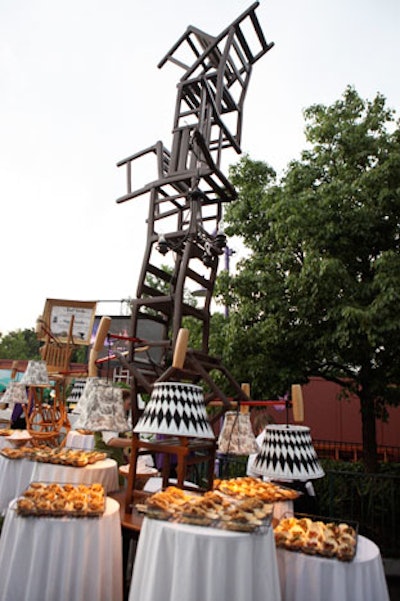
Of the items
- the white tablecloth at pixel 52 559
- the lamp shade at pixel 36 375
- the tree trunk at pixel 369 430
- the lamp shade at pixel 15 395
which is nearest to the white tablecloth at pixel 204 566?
the white tablecloth at pixel 52 559

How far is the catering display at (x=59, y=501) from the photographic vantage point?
2512 millimetres

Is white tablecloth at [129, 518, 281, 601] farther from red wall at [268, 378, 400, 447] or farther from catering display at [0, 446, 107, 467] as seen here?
red wall at [268, 378, 400, 447]

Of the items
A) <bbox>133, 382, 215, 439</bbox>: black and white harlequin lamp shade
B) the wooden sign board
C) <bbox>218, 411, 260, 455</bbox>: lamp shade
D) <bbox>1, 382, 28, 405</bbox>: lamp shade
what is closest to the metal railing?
<bbox>218, 411, 260, 455</bbox>: lamp shade

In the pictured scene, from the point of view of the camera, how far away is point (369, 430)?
23.7 ft

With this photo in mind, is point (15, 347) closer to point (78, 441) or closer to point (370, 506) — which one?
point (78, 441)

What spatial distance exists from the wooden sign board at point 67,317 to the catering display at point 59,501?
2959 millimetres

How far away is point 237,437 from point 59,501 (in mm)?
1531

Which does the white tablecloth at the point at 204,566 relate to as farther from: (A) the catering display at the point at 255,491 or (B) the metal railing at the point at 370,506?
(B) the metal railing at the point at 370,506

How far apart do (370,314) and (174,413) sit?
3787 millimetres

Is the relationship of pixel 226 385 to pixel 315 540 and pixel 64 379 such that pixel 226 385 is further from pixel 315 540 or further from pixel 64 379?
pixel 315 540

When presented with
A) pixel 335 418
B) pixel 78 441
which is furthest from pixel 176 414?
pixel 335 418

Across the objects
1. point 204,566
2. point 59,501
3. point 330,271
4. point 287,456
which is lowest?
point 204,566

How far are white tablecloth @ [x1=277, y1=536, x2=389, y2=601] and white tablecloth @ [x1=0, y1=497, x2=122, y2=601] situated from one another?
3.87 ft

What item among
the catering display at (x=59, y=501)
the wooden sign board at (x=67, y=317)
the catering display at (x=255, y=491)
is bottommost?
the catering display at (x=59, y=501)
